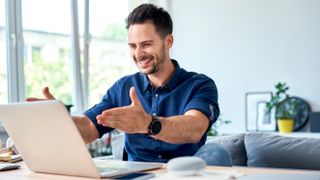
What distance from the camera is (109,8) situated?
4477 mm

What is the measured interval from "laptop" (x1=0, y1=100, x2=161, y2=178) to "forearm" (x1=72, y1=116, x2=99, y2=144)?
0.48m

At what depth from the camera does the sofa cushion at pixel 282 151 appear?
6.01ft

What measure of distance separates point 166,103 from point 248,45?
289cm

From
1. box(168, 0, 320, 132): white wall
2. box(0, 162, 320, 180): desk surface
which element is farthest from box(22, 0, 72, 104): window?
box(0, 162, 320, 180): desk surface

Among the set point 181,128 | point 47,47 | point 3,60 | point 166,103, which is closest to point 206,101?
point 166,103

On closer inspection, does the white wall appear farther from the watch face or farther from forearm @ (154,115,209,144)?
the watch face

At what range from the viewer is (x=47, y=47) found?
3807 millimetres

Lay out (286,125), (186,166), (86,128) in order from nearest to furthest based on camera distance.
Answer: (186,166), (86,128), (286,125)

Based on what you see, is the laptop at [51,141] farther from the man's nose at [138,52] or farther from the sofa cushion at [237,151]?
the sofa cushion at [237,151]

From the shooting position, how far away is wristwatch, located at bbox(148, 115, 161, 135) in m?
1.23

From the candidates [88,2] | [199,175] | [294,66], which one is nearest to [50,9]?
[88,2]

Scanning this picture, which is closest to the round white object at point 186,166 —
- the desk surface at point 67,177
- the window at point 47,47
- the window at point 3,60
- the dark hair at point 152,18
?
the desk surface at point 67,177

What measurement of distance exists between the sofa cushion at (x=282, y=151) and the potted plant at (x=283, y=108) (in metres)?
2.18

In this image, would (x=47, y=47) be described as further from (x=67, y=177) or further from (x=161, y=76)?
(x=67, y=177)
